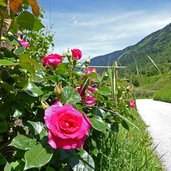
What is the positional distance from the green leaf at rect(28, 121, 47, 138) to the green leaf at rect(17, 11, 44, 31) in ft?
1.31

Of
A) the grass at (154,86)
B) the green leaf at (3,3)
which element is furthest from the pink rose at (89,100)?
the green leaf at (3,3)

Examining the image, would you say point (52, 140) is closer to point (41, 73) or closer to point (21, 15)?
point (21, 15)

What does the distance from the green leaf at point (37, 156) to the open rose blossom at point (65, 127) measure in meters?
0.06

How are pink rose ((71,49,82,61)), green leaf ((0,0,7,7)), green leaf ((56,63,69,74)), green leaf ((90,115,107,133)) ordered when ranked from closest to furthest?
1. green leaf ((0,0,7,7))
2. green leaf ((90,115,107,133))
3. green leaf ((56,63,69,74))
4. pink rose ((71,49,82,61))

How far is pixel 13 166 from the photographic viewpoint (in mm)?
1545

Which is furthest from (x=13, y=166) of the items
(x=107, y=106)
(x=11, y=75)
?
(x=107, y=106)

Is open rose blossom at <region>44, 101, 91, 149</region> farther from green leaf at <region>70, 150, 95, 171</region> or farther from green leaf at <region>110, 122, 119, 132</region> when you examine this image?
green leaf at <region>110, 122, 119, 132</region>

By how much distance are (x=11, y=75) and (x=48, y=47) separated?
19.0ft

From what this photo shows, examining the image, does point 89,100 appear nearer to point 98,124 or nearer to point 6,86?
point 98,124

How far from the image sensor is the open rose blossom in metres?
1.40

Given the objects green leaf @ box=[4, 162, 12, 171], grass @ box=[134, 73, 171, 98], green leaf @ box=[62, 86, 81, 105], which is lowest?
grass @ box=[134, 73, 171, 98]

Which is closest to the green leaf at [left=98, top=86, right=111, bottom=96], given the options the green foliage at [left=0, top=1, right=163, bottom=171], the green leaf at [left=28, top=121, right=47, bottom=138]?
the green foliage at [left=0, top=1, right=163, bottom=171]

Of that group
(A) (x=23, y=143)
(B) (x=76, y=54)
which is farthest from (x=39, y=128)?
(B) (x=76, y=54)

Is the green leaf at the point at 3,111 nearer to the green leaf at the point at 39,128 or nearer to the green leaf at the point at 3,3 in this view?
the green leaf at the point at 39,128
